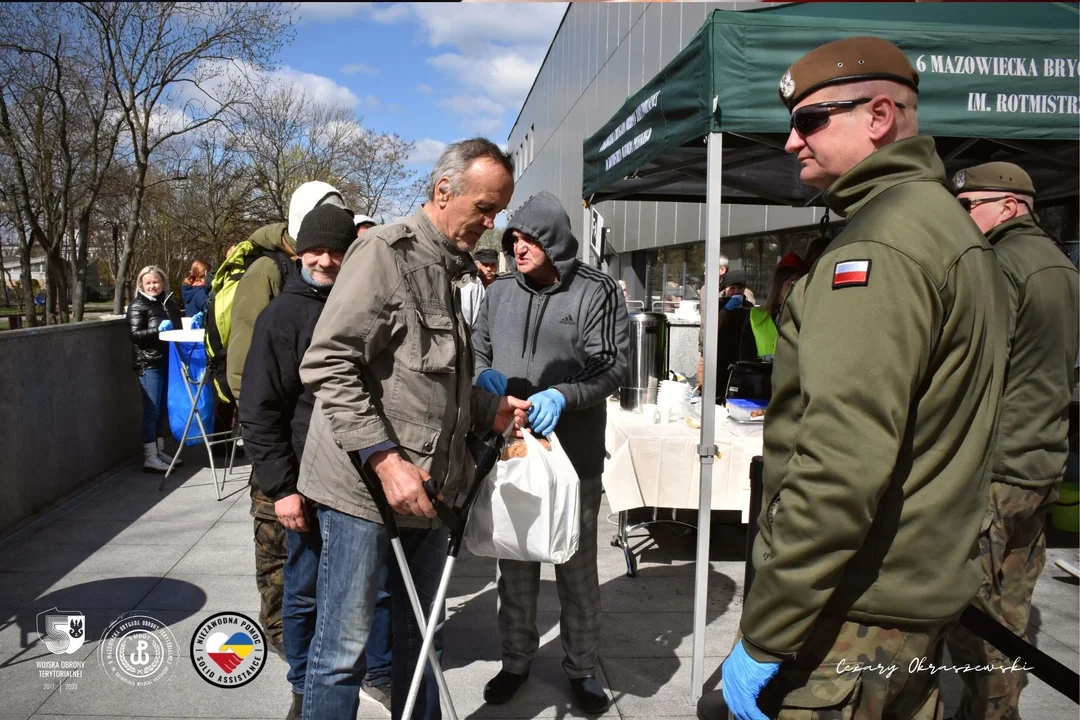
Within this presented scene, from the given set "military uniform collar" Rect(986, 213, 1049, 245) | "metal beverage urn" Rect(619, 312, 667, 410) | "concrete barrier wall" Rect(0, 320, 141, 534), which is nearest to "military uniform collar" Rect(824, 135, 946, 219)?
"military uniform collar" Rect(986, 213, 1049, 245)

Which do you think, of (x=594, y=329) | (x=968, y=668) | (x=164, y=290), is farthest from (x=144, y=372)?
(x=968, y=668)

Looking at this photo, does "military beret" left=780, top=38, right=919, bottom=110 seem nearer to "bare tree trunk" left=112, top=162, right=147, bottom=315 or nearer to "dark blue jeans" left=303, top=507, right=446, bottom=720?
"dark blue jeans" left=303, top=507, right=446, bottom=720

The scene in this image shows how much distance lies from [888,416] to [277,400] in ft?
7.23

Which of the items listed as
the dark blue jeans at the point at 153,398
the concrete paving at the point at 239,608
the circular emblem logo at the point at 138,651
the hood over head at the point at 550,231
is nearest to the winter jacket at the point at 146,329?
the dark blue jeans at the point at 153,398

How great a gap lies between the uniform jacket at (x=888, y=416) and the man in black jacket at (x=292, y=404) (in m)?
1.87

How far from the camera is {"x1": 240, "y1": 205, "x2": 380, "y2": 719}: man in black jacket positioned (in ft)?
9.32

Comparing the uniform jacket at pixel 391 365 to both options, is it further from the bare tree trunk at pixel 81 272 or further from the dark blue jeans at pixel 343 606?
the bare tree trunk at pixel 81 272

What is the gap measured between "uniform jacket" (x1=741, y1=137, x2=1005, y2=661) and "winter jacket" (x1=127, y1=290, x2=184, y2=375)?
6.66 meters

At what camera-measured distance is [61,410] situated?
614 cm

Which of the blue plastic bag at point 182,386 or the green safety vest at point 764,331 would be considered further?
the blue plastic bag at point 182,386

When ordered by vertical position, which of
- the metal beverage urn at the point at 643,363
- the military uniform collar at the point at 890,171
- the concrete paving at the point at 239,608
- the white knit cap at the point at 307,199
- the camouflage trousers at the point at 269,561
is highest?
the white knit cap at the point at 307,199

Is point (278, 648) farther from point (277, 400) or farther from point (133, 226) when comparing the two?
point (133, 226)

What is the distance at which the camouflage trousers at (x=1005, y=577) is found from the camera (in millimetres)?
Answer: 2736

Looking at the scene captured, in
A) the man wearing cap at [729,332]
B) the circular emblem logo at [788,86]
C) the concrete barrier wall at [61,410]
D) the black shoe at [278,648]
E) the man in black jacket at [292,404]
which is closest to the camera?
the circular emblem logo at [788,86]
